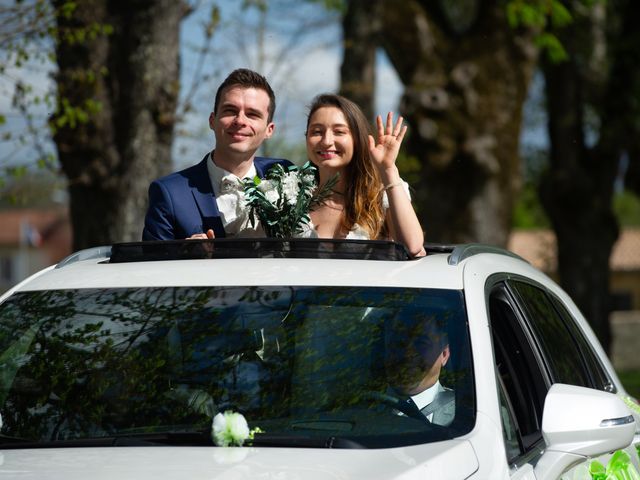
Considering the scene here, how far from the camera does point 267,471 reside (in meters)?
2.94

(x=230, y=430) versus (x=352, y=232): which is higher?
(x=352, y=232)

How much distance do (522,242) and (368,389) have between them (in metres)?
57.9

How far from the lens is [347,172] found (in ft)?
16.1

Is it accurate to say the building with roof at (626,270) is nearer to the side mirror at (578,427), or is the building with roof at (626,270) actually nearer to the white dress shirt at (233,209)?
the white dress shirt at (233,209)

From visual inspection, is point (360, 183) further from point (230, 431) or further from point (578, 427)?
point (230, 431)

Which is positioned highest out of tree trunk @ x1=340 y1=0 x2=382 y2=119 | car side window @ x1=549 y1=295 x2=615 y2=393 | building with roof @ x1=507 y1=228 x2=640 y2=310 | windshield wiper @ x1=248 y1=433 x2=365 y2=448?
tree trunk @ x1=340 y1=0 x2=382 y2=119

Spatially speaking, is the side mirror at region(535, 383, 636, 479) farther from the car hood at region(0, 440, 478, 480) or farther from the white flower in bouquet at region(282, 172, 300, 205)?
the white flower in bouquet at region(282, 172, 300, 205)

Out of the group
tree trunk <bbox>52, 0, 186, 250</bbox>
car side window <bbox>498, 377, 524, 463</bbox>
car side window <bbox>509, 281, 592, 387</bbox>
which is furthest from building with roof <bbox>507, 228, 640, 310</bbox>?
car side window <bbox>498, 377, 524, 463</bbox>

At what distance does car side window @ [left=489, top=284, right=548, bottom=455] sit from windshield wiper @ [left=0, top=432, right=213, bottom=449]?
117 centimetres

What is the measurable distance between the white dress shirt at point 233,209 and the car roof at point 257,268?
2.41ft

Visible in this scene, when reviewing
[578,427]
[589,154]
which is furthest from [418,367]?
[589,154]

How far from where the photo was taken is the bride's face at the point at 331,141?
16.0ft

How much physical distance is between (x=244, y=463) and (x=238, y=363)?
1.87 ft

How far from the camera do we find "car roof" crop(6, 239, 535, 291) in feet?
12.1
